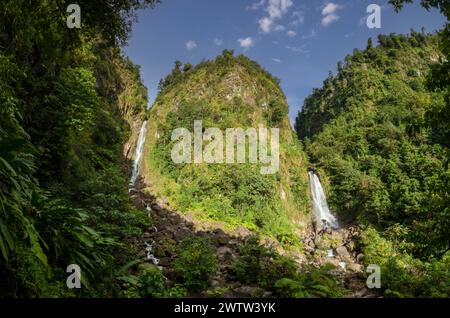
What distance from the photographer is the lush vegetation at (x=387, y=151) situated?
10.6 meters

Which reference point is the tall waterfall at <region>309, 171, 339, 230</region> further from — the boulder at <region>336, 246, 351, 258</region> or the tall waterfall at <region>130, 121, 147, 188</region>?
the tall waterfall at <region>130, 121, 147, 188</region>

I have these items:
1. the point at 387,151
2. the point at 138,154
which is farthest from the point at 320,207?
the point at 138,154

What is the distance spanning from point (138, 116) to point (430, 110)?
39.2m

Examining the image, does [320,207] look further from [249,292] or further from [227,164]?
[249,292]

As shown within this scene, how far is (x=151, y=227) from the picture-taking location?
62.4 ft

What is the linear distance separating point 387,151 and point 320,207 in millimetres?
10657

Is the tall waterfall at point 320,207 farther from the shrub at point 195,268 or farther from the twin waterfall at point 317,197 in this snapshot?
the shrub at point 195,268

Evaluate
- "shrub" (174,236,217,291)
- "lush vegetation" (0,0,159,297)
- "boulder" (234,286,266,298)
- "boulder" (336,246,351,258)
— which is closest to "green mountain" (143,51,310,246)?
"boulder" (336,246,351,258)

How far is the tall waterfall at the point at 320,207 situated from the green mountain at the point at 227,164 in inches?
43.6

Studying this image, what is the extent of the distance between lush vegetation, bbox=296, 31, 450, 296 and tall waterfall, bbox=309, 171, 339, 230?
973mm

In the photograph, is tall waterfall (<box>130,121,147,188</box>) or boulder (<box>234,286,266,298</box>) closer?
boulder (<box>234,286,266,298</box>)

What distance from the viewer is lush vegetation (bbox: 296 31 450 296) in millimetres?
10562
